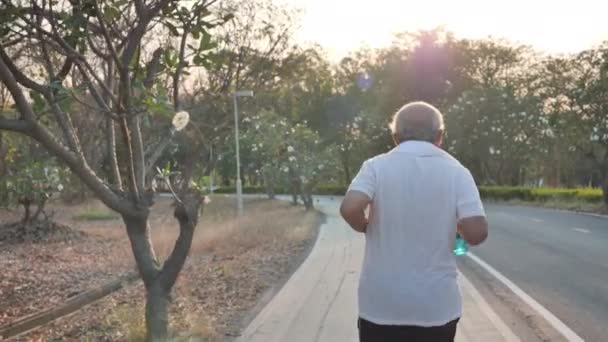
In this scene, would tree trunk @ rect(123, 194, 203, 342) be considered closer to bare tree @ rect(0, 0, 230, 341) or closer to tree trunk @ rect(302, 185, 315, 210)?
bare tree @ rect(0, 0, 230, 341)

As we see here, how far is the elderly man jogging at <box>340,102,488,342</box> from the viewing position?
341 centimetres

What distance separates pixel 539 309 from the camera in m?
8.45

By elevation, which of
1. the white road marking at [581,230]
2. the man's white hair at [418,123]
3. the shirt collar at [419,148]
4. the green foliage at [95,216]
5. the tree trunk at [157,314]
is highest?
the man's white hair at [418,123]

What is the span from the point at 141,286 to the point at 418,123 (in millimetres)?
7852

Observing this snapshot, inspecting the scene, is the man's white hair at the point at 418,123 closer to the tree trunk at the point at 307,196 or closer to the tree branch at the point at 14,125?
the tree branch at the point at 14,125

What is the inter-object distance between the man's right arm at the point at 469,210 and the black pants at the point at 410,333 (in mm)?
428

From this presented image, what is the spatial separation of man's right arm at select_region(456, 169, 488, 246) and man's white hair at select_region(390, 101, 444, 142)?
282 millimetres

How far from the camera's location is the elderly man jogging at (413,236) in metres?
3.41

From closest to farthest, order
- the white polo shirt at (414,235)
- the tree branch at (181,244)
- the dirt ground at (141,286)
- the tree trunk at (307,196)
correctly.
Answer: the white polo shirt at (414,235) < the tree branch at (181,244) < the dirt ground at (141,286) < the tree trunk at (307,196)

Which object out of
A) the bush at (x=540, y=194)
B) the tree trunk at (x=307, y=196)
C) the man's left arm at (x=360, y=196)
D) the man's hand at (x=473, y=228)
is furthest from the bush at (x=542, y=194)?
the man's left arm at (x=360, y=196)

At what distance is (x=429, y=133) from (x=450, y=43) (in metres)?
56.7

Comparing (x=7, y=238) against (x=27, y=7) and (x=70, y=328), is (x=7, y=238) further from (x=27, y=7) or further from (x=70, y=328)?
(x=27, y=7)

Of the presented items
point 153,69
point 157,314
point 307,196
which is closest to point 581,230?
point 157,314

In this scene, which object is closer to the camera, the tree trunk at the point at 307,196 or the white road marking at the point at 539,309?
the white road marking at the point at 539,309
